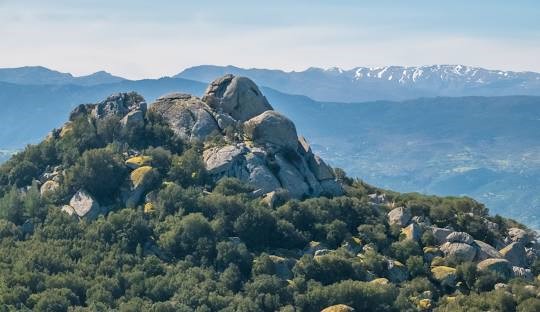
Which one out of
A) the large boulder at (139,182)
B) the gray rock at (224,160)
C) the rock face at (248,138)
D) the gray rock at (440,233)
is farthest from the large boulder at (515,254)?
the large boulder at (139,182)

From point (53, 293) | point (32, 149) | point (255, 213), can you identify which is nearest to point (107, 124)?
point (32, 149)

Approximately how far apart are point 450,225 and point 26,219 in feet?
109

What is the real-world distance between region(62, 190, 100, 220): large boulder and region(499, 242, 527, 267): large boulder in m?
31.5

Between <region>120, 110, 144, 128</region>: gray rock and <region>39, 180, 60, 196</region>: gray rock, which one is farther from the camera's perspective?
<region>120, 110, 144, 128</region>: gray rock

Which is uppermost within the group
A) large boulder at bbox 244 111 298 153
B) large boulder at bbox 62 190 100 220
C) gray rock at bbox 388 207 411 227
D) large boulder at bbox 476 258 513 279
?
large boulder at bbox 244 111 298 153

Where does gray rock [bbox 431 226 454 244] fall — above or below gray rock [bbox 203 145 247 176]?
below

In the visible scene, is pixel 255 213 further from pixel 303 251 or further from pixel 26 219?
pixel 26 219

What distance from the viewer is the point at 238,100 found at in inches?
3519

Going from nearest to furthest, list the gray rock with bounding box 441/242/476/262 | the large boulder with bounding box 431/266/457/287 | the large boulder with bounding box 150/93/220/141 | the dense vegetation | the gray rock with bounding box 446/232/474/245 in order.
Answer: the dense vegetation < the large boulder with bounding box 431/266/457/287 < the gray rock with bounding box 441/242/476/262 < the gray rock with bounding box 446/232/474/245 < the large boulder with bounding box 150/93/220/141

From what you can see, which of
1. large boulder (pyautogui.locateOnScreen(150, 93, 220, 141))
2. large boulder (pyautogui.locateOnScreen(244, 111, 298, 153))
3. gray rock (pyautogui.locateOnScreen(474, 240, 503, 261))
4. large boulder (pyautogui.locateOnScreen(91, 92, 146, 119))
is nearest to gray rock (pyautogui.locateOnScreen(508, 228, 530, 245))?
gray rock (pyautogui.locateOnScreen(474, 240, 503, 261))

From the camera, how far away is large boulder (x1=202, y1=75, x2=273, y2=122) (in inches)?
3509

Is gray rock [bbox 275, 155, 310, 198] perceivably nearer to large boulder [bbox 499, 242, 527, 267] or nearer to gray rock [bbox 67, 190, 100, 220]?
gray rock [bbox 67, 190, 100, 220]

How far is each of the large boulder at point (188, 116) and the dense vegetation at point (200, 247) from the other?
3.08 metres

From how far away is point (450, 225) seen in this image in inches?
3039
